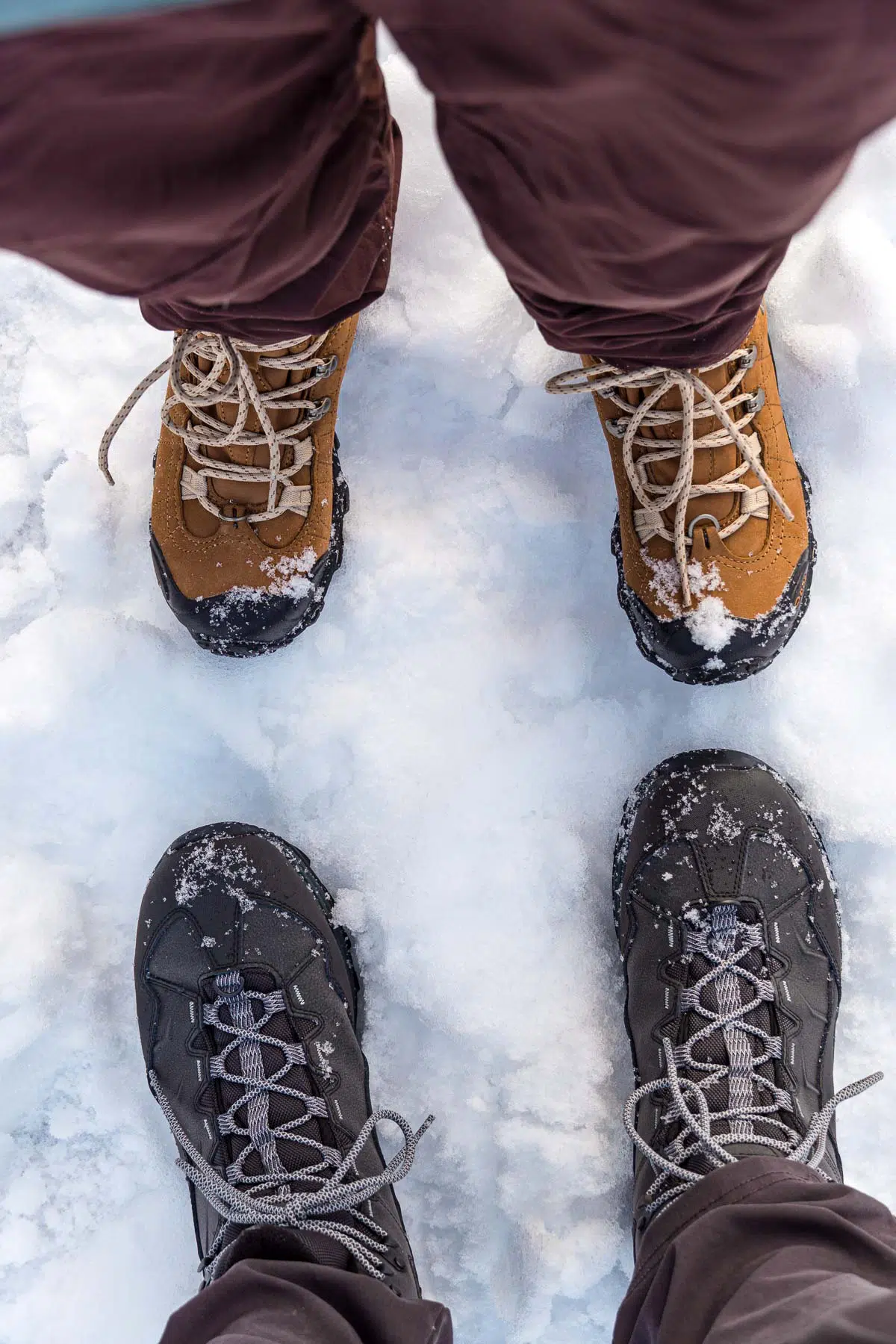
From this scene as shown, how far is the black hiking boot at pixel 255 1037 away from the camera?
0.82m

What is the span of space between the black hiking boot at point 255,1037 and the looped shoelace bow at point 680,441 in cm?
46

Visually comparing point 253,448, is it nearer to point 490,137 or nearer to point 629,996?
point 490,137

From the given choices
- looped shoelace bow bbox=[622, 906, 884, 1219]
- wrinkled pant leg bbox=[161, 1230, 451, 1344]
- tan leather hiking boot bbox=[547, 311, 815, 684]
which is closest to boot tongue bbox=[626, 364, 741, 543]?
tan leather hiking boot bbox=[547, 311, 815, 684]

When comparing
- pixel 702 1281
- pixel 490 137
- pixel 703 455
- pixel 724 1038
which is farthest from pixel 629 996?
pixel 490 137

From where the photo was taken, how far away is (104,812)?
938 millimetres

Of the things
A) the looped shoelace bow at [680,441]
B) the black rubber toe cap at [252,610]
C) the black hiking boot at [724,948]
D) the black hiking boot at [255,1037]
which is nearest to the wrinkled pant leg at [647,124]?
the looped shoelace bow at [680,441]

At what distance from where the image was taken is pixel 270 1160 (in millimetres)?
826

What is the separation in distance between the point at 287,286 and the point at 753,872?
0.64 metres

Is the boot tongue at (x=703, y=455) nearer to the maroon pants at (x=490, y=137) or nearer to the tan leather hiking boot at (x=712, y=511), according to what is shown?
the tan leather hiking boot at (x=712, y=511)

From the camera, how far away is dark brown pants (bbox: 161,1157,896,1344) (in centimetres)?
58

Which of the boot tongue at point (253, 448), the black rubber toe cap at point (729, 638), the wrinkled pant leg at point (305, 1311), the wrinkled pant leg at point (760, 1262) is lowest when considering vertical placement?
the wrinkled pant leg at point (305, 1311)

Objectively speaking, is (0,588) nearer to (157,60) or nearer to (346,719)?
(346,719)

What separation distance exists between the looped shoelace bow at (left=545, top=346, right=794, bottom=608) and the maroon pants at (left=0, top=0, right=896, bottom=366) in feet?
0.69

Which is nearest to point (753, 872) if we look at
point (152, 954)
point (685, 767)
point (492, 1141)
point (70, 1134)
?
point (685, 767)
